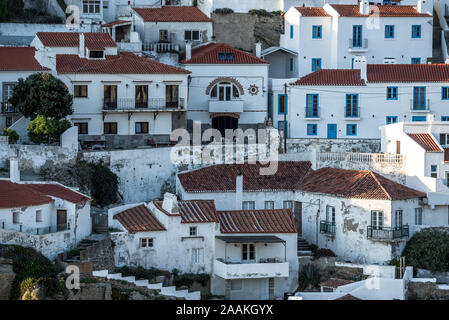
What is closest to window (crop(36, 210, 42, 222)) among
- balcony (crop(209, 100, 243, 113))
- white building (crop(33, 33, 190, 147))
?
white building (crop(33, 33, 190, 147))

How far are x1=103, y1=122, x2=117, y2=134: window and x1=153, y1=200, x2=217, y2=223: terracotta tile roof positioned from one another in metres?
10.3

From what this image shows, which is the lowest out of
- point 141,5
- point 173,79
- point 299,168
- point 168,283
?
point 168,283

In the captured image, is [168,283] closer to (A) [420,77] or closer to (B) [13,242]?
(B) [13,242]

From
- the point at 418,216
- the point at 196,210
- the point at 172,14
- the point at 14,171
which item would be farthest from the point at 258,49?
the point at 14,171

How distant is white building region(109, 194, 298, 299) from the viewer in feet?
220

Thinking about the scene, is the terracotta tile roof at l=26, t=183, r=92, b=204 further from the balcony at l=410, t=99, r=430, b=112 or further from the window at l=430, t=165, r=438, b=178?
the balcony at l=410, t=99, r=430, b=112

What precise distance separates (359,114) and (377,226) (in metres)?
13.0

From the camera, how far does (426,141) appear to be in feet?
238

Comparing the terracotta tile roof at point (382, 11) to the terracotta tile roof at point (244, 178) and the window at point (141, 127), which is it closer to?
the terracotta tile roof at point (244, 178)

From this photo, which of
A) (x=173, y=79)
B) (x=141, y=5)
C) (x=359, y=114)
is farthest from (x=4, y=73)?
(x=359, y=114)

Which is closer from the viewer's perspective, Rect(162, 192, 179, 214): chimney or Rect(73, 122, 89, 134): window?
Rect(162, 192, 179, 214): chimney

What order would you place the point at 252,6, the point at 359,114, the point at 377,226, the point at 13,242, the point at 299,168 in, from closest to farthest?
the point at 13,242 → the point at 377,226 → the point at 299,168 → the point at 359,114 → the point at 252,6

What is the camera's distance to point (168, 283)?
66062mm

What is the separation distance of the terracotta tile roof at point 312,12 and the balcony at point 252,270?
73.5ft
